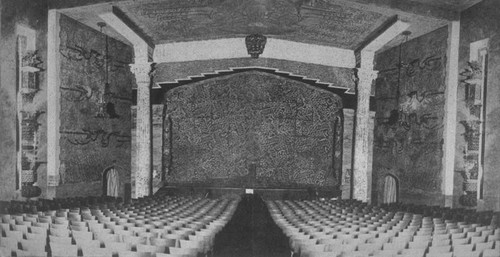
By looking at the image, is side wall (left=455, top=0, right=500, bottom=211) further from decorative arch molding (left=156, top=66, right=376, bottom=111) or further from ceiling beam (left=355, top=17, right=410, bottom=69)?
decorative arch molding (left=156, top=66, right=376, bottom=111)

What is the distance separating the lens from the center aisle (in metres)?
6.10

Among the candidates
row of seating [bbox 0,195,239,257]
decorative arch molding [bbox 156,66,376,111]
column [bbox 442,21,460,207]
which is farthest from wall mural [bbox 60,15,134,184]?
column [bbox 442,21,460,207]

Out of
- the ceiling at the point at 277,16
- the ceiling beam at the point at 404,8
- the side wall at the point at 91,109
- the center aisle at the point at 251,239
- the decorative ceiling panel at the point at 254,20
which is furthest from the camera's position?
the side wall at the point at 91,109

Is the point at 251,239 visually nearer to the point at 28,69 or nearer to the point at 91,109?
the point at 28,69

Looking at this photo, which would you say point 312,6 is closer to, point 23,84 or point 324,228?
point 324,228

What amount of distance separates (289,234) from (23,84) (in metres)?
8.11

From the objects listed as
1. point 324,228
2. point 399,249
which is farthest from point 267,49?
point 399,249

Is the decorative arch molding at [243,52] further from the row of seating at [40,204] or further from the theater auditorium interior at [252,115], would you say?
the row of seating at [40,204]

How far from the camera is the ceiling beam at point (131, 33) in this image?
11183 millimetres

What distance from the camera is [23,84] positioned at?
9758 millimetres

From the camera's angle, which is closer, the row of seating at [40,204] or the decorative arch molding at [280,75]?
the row of seating at [40,204]

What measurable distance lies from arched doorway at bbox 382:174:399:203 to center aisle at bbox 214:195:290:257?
7.29 metres

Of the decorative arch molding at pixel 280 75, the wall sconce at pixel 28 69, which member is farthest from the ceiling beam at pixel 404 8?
the wall sconce at pixel 28 69

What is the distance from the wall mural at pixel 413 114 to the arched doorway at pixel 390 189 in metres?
0.25
